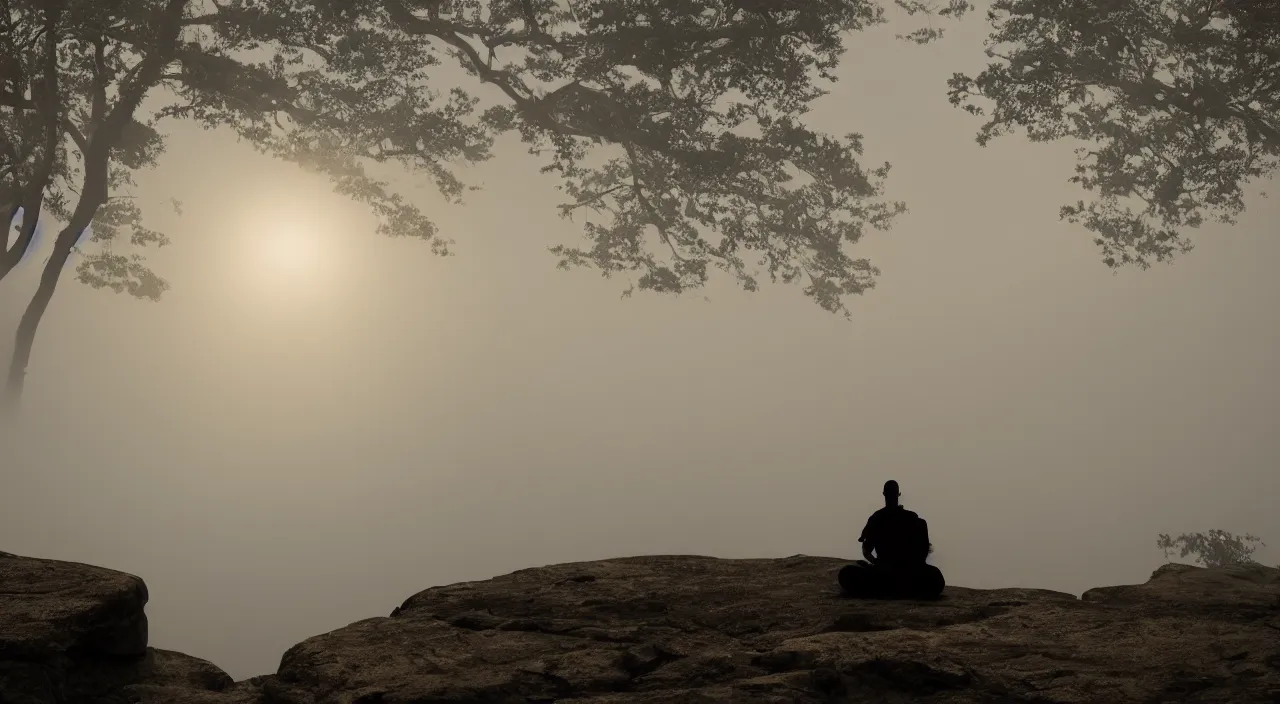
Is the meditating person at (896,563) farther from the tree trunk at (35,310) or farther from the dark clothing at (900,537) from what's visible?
the tree trunk at (35,310)

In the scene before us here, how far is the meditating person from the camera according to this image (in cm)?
720

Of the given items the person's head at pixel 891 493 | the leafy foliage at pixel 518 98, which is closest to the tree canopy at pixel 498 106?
the leafy foliage at pixel 518 98

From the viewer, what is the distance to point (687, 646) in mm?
6129

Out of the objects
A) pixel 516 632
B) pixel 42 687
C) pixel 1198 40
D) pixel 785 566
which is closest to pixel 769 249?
pixel 1198 40

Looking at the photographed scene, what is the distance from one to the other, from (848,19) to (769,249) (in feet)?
17.1

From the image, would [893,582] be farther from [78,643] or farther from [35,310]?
[35,310]

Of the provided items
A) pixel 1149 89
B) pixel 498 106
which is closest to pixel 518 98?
pixel 498 106

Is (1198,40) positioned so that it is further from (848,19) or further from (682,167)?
(682,167)

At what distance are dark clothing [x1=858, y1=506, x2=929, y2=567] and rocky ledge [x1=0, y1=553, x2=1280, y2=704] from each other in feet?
1.27

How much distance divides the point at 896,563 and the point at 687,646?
2021mm

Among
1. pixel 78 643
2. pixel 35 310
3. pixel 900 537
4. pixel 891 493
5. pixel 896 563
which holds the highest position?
pixel 35 310

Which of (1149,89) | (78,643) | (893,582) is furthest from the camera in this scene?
(1149,89)

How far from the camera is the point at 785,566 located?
8.68 meters

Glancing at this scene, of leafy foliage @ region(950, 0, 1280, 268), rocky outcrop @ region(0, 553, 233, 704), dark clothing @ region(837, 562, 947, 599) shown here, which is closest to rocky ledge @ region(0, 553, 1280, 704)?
rocky outcrop @ region(0, 553, 233, 704)
